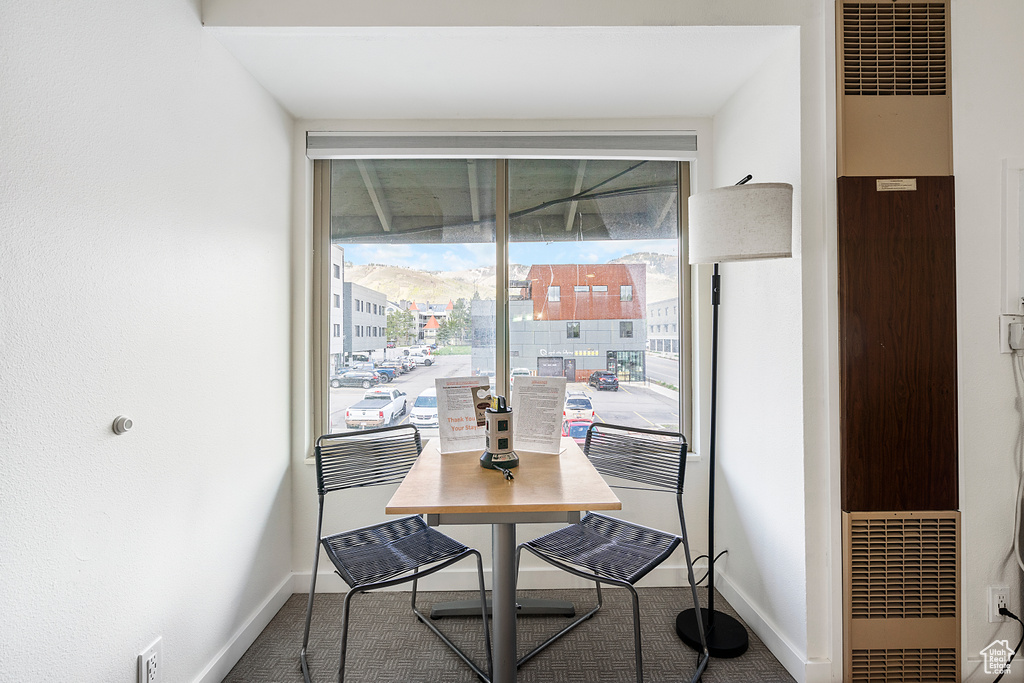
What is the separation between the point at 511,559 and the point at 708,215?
1452mm

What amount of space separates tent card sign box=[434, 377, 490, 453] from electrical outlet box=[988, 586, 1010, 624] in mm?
1978

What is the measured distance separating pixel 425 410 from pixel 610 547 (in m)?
1.29

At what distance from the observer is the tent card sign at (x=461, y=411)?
2.08m

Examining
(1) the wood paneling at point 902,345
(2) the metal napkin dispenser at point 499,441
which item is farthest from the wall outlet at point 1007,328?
(2) the metal napkin dispenser at point 499,441

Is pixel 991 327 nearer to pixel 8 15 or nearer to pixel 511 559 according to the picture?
pixel 511 559

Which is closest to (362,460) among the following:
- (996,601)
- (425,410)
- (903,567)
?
(425,410)

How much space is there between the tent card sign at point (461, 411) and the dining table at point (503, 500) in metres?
0.07

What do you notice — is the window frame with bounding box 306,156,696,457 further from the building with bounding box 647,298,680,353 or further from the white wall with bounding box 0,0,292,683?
the white wall with bounding box 0,0,292,683

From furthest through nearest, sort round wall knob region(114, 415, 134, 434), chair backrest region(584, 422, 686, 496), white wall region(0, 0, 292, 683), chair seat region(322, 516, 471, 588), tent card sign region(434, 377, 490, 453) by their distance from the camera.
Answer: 1. chair backrest region(584, 422, 686, 496)
2. tent card sign region(434, 377, 490, 453)
3. chair seat region(322, 516, 471, 588)
4. round wall knob region(114, 415, 134, 434)
5. white wall region(0, 0, 292, 683)

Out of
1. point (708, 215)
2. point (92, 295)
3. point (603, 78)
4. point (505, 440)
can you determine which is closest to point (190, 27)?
point (92, 295)

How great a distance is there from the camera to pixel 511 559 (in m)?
1.72

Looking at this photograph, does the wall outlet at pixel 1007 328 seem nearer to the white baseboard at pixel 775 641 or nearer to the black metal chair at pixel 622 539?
the black metal chair at pixel 622 539

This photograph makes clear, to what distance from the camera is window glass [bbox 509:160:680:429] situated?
2840mm

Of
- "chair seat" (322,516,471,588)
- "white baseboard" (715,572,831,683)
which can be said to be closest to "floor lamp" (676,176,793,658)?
"white baseboard" (715,572,831,683)
